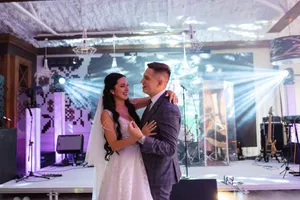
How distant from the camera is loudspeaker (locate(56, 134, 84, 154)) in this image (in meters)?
6.20

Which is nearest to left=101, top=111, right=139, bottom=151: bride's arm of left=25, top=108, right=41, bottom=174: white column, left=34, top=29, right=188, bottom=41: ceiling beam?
left=25, top=108, right=41, bottom=174: white column

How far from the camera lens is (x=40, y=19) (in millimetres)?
5199

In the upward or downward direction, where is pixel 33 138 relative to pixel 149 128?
downward

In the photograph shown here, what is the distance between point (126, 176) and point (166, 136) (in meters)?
0.49

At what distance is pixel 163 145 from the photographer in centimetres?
161

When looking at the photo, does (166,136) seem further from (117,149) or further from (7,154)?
(7,154)

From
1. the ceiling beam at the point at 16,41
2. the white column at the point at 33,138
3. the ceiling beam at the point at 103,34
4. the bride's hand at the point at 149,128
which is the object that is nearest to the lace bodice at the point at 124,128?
the bride's hand at the point at 149,128

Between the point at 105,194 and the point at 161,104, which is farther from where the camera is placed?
the point at 105,194

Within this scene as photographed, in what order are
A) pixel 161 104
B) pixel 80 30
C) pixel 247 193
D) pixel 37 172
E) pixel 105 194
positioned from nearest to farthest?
pixel 161 104
pixel 105 194
pixel 247 193
pixel 37 172
pixel 80 30

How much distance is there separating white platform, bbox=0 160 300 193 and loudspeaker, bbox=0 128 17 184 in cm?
18

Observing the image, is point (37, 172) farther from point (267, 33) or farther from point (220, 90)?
point (267, 33)

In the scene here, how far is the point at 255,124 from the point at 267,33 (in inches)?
95.6

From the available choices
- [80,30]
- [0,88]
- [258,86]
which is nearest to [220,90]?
[258,86]

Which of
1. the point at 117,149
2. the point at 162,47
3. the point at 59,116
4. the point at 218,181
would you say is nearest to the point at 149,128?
the point at 117,149
